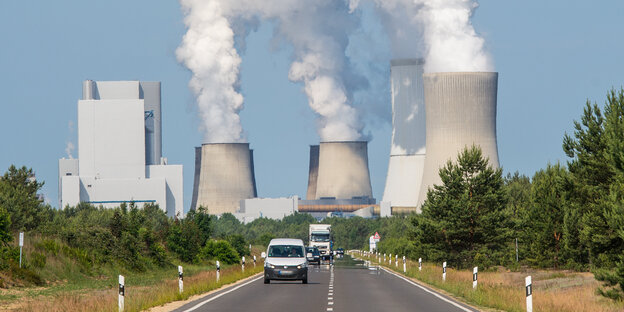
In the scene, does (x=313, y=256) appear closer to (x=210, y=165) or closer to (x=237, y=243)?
(x=237, y=243)

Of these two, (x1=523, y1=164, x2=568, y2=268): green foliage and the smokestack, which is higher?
the smokestack

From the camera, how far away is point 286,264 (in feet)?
118

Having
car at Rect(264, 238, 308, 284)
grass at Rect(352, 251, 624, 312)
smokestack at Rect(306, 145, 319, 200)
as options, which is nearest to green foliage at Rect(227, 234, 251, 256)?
grass at Rect(352, 251, 624, 312)

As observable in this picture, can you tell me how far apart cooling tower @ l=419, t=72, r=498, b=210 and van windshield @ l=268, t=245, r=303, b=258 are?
56.6 m

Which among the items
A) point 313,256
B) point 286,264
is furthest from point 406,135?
point 286,264

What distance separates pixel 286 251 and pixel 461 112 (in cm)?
5728

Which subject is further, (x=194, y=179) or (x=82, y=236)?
(x=194, y=179)

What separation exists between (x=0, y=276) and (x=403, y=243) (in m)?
55.8

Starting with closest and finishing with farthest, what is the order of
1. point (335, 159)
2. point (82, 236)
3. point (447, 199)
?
point (82, 236), point (447, 199), point (335, 159)

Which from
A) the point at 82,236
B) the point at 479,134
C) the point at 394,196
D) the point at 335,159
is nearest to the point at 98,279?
the point at 82,236

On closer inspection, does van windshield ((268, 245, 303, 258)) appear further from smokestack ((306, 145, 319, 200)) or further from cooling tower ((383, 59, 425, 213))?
smokestack ((306, 145, 319, 200))

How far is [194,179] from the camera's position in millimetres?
165625

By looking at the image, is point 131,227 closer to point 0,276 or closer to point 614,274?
point 0,276

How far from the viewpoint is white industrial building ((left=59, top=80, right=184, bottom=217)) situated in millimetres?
145000
